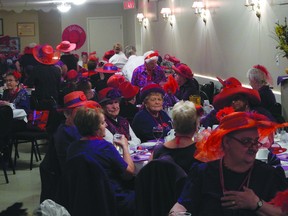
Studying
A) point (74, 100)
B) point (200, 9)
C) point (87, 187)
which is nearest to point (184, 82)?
point (74, 100)

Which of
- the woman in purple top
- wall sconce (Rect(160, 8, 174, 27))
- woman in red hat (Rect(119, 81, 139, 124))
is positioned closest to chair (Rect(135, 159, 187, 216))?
woman in red hat (Rect(119, 81, 139, 124))

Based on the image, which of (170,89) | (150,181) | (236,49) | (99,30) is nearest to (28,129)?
(170,89)

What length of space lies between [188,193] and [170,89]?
13.2 feet

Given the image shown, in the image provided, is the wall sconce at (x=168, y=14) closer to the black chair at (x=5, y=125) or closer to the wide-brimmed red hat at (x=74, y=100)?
the black chair at (x=5, y=125)

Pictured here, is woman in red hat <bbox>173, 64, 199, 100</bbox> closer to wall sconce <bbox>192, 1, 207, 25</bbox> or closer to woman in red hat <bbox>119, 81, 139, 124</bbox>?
woman in red hat <bbox>119, 81, 139, 124</bbox>

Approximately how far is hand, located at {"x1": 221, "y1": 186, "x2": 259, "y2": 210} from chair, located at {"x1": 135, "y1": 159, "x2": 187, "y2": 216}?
0.49 meters

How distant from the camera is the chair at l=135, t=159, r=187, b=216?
2.92 m

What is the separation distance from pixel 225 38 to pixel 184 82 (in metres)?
1.93

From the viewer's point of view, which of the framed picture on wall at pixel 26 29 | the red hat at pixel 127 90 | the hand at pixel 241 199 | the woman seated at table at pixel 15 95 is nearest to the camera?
the hand at pixel 241 199

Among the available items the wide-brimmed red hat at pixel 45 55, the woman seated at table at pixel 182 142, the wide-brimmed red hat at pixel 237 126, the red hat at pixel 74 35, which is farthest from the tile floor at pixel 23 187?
the red hat at pixel 74 35

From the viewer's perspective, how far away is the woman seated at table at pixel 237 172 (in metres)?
2.41

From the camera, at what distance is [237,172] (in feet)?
8.04

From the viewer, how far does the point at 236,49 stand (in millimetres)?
8266

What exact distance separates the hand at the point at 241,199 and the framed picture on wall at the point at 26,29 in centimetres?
1812
